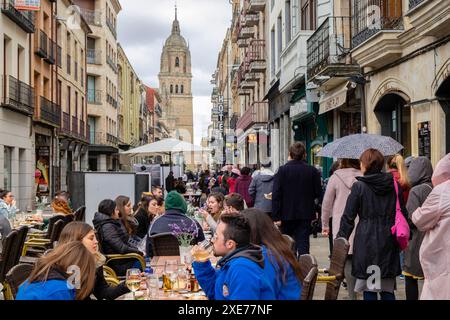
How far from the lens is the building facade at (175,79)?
531ft

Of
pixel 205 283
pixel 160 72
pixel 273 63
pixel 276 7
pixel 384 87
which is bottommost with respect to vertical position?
pixel 205 283

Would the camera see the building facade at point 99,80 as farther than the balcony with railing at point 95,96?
No

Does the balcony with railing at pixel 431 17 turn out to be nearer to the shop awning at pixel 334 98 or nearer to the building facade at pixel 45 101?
the shop awning at pixel 334 98

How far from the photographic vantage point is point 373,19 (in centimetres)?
1366

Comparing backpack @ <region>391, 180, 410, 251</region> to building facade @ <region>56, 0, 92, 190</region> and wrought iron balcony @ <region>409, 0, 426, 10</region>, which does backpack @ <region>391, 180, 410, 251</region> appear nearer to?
wrought iron balcony @ <region>409, 0, 426, 10</region>

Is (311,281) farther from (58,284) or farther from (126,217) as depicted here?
(126,217)

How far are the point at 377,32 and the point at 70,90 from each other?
27.1 m

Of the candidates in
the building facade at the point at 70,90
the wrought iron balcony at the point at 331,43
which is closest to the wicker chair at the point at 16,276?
the wrought iron balcony at the point at 331,43

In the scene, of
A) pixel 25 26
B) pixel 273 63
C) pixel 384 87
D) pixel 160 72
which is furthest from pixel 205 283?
pixel 160 72

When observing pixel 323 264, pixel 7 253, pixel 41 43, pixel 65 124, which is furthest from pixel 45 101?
pixel 7 253

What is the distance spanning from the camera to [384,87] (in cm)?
1407

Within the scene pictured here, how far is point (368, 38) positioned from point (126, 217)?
6.67m

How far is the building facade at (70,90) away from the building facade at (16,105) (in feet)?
18.8

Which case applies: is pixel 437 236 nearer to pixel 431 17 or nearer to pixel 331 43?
pixel 431 17
